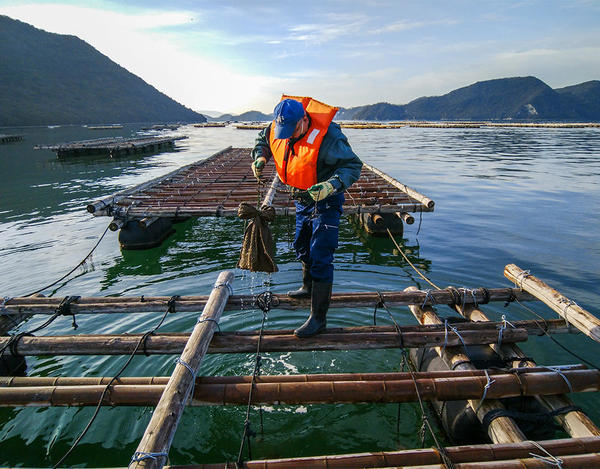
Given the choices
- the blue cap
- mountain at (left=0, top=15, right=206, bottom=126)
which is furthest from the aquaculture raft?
mountain at (left=0, top=15, right=206, bottom=126)

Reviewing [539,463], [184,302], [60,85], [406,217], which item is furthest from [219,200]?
[60,85]

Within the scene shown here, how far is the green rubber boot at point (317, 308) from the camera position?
4.13 metres

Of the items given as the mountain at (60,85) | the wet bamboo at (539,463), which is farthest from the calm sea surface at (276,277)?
the mountain at (60,85)

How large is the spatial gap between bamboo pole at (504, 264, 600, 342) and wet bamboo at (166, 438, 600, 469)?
1.79 metres

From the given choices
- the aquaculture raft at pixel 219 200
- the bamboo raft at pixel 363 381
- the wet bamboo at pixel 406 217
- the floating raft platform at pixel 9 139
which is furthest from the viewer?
the floating raft platform at pixel 9 139

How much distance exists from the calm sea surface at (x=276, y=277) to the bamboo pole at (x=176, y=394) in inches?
56.9

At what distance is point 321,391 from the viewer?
342cm

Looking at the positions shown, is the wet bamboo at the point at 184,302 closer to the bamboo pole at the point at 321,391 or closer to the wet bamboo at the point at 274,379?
the wet bamboo at the point at 274,379

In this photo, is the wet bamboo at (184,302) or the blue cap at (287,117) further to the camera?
the wet bamboo at (184,302)

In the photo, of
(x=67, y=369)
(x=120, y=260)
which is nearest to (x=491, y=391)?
(x=67, y=369)

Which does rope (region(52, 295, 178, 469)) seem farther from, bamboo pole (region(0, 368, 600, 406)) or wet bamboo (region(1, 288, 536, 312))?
wet bamboo (region(1, 288, 536, 312))

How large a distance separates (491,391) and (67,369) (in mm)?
6244

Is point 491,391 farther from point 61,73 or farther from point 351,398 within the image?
point 61,73

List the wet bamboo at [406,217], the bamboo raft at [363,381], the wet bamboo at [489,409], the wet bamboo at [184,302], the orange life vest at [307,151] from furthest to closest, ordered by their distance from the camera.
A: the wet bamboo at [406,217]
the wet bamboo at [184,302]
the orange life vest at [307,151]
the wet bamboo at [489,409]
the bamboo raft at [363,381]
